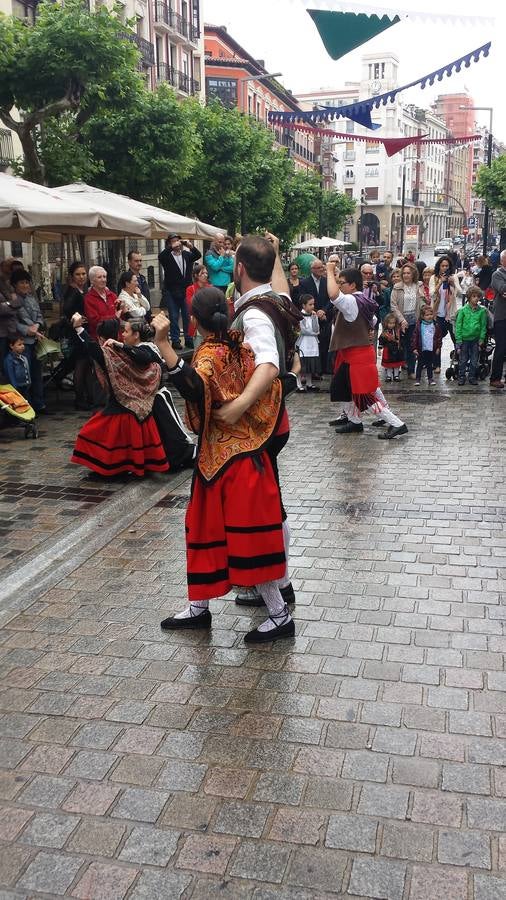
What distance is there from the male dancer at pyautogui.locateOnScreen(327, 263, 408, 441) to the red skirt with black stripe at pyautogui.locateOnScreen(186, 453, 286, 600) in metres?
4.54

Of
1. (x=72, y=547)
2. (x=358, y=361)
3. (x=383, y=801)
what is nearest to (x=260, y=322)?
(x=383, y=801)

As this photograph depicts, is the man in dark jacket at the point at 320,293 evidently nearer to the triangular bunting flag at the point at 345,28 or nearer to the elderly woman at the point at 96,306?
the elderly woman at the point at 96,306

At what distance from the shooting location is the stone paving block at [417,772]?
316cm

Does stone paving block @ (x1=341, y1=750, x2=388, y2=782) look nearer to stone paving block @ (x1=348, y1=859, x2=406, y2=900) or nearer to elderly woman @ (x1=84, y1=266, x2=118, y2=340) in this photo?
stone paving block @ (x1=348, y1=859, x2=406, y2=900)

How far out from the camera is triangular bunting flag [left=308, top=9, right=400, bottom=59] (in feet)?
22.3

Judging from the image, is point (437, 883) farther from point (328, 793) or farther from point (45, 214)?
point (45, 214)

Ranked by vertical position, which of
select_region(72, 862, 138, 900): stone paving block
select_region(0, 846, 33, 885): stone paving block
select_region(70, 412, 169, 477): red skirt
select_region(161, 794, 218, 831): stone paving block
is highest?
select_region(70, 412, 169, 477): red skirt

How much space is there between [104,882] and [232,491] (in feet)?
6.00

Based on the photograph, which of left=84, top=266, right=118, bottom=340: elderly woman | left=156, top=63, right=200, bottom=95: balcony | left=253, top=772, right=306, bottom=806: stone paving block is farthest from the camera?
left=156, top=63, right=200, bottom=95: balcony

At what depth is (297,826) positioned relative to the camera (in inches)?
115

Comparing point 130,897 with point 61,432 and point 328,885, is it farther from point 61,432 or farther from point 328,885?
point 61,432

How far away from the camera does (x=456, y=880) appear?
2.64 metres

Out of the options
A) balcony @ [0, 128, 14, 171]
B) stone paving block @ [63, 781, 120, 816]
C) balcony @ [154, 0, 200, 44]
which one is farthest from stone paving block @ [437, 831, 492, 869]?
balcony @ [154, 0, 200, 44]

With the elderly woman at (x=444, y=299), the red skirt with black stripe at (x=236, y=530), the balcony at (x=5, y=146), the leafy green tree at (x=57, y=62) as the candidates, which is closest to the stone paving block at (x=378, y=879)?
the red skirt with black stripe at (x=236, y=530)
